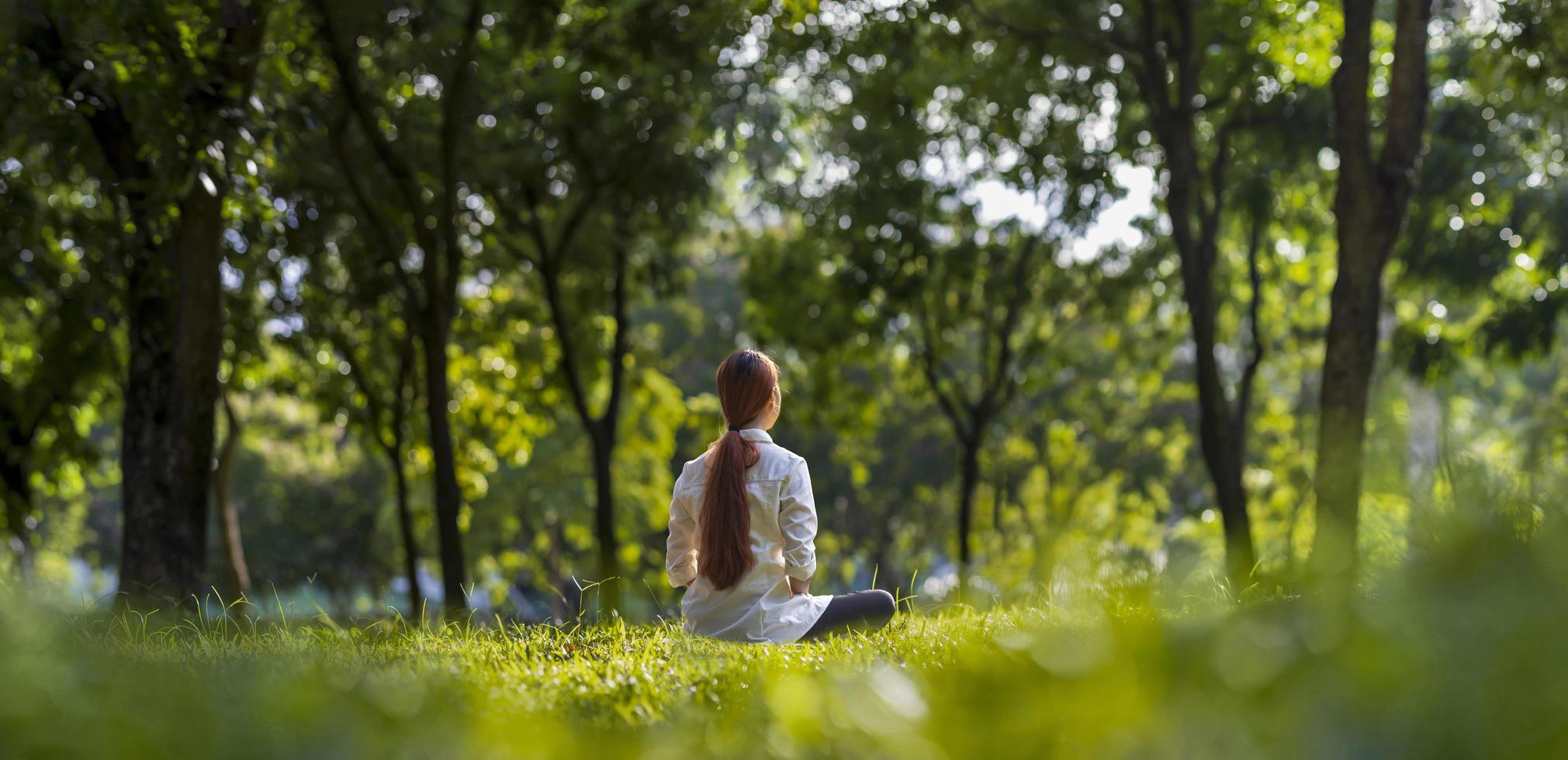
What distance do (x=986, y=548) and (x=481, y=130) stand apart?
17350 mm

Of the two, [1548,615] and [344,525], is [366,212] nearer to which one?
[1548,615]

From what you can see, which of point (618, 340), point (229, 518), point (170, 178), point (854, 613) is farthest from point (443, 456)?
point (854, 613)

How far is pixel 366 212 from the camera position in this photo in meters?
12.1

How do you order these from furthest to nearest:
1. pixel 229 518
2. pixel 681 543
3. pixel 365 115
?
pixel 229 518 < pixel 365 115 < pixel 681 543

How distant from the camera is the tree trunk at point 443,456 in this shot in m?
11.6

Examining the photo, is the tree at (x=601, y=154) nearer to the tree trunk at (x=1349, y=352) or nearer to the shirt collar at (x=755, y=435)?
the tree trunk at (x=1349, y=352)

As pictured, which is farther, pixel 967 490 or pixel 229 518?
pixel 967 490

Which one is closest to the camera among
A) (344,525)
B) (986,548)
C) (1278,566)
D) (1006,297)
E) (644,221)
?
(1278,566)

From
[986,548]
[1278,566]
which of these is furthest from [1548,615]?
[986,548]

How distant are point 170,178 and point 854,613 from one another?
517 centimetres

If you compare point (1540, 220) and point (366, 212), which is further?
point (1540, 220)

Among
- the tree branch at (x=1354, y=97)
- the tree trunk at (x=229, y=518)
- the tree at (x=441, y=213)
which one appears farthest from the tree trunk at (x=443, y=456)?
the tree branch at (x=1354, y=97)

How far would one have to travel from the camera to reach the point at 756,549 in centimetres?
531

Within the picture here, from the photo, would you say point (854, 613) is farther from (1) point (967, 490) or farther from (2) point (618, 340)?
(1) point (967, 490)
